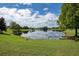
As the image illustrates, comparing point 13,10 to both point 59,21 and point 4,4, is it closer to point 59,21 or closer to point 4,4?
point 4,4

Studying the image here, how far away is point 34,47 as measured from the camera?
9.66ft

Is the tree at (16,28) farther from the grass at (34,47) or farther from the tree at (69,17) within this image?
the tree at (69,17)

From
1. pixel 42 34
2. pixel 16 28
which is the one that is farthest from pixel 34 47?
pixel 16 28

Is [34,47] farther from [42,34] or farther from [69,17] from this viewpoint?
[69,17]

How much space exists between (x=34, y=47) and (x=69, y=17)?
1.68 feet

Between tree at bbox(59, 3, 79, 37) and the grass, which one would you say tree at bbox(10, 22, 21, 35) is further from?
tree at bbox(59, 3, 79, 37)

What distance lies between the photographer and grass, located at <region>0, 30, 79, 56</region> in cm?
291

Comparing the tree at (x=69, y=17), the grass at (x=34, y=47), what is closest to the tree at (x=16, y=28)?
the grass at (x=34, y=47)

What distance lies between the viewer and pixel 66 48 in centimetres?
294

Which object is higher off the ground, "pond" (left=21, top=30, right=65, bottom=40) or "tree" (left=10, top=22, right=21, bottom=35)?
"tree" (left=10, top=22, right=21, bottom=35)

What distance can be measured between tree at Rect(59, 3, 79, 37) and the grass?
18cm

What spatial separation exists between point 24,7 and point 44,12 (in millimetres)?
227

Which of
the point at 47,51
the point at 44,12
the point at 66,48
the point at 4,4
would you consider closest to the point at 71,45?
the point at 66,48

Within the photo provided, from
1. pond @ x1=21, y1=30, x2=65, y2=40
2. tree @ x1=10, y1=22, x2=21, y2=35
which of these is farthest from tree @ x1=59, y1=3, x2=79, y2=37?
tree @ x1=10, y1=22, x2=21, y2=35
